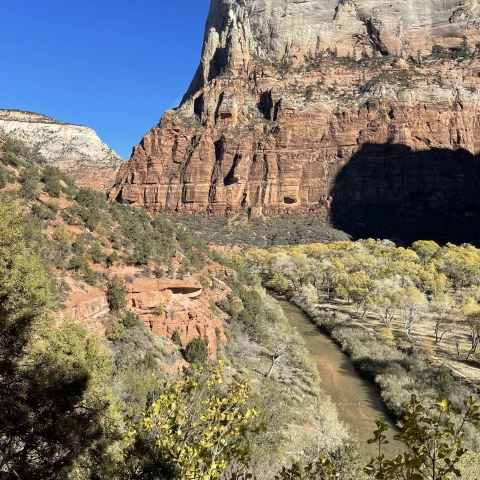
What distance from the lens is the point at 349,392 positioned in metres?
22.3

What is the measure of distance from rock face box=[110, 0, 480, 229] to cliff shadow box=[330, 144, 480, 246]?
398 millimetres

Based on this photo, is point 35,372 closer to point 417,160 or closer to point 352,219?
point 352,219

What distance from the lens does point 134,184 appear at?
11319 cm

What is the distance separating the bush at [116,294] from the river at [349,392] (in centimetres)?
1277

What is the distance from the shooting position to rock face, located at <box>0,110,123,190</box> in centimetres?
12381

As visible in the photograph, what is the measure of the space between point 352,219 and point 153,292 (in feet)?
298

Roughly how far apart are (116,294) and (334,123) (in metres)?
107

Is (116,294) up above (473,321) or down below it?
above

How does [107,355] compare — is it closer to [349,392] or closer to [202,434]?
[202,434]

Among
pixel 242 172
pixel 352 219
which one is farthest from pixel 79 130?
pixel 352 219

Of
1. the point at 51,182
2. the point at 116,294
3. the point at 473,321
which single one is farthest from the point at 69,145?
the point at 473,321

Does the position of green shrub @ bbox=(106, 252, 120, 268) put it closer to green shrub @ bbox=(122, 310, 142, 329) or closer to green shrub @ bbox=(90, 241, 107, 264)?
green shrub @ bbox=(90, 241, 107, 264)

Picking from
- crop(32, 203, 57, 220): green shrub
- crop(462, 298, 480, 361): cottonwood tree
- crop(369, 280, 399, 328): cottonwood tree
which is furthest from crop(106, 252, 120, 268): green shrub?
crop(462, 298, 480, 361): cottonwood tree

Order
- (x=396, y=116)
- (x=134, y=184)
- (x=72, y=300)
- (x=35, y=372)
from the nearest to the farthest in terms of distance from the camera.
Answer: (x=35, y=372)
(x=72, y=300)
(x=396, y=116)
(x=134, y=184)
